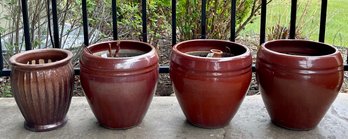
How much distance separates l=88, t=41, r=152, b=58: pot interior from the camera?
6.35ft

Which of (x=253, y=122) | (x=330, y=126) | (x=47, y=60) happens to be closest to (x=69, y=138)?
(x=47, y=60)

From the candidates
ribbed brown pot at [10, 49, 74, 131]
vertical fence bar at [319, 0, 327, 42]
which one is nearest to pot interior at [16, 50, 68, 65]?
ribbed brown pot at [10, 49, 74, 131]

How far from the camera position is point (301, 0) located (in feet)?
13.5

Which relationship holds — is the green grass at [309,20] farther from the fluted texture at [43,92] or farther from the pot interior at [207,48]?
the fluted texture at [43,92]

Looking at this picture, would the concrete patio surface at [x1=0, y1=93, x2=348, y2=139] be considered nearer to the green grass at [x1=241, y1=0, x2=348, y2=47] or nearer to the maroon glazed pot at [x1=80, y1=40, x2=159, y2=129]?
the maroon glazed pot at [x1=80, y1=40, x2=159, y2=129]

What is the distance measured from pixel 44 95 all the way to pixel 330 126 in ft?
3.67

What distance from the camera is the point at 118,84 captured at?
5.89 feet

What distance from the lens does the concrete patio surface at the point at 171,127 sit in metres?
1.88

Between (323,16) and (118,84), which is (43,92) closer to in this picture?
(118,84)

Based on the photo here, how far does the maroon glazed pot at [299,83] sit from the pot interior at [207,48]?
0.37 ft

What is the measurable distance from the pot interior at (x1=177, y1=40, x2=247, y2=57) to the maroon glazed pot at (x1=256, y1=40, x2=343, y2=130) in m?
0.11

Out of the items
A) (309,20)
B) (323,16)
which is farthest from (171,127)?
(309,20)

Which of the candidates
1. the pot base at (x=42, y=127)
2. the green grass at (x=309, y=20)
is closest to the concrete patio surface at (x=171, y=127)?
the pot base at (x=42, y=127)

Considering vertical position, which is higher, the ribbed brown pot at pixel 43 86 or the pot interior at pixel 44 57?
the pot interior at pixel 44 57
